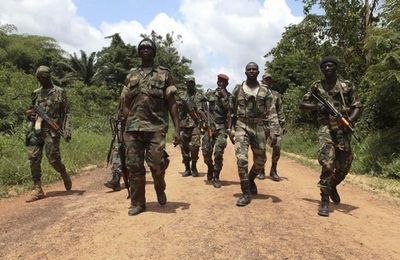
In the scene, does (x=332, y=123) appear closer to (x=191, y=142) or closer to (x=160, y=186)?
(x=160, y=186)

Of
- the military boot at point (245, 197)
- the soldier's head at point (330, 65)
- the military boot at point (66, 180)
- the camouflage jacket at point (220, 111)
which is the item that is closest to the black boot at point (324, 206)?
the military boot at point (245, 197)

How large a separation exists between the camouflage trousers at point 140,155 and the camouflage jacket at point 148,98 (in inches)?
4.5

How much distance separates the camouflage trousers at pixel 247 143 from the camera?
6.85m

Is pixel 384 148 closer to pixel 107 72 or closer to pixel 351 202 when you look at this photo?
pixel 351 202

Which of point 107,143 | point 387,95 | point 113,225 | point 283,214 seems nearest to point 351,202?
point 283,214

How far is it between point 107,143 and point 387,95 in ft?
31.8

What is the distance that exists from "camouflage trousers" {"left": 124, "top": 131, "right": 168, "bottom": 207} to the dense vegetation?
3839 mm

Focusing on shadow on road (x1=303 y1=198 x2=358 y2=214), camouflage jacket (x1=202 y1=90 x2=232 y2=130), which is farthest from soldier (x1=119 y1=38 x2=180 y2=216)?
shadow on road (x1=303 y1=198 x2=358 y2=214)

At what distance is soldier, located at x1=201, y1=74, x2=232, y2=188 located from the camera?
851 cm

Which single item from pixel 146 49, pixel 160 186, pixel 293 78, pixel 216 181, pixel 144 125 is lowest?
pixel 216 181

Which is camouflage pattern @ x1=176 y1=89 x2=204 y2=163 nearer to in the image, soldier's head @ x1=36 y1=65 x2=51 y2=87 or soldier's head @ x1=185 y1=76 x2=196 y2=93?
soldier's head @ x1=185 y1=76 x2=196 y2=93

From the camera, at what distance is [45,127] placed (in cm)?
780

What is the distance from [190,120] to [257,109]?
2950 millimetres

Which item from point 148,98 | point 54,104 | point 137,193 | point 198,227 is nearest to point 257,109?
point 148,98
